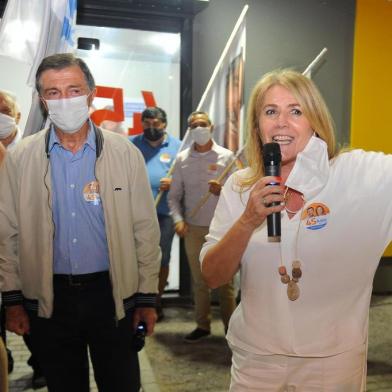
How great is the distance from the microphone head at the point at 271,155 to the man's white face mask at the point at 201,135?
9.30 ft

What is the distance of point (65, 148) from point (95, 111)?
10.1 ft

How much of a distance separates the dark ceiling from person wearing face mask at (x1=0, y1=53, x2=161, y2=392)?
307 cm

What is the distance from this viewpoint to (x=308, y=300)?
1489 millimetres

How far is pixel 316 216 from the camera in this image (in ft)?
4.84

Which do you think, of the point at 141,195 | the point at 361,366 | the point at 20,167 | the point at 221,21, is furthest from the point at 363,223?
the point at 221,21

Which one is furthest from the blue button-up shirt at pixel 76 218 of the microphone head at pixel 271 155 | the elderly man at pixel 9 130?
the elderly man at pixel 9 130

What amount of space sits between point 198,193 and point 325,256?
2902 millimetres

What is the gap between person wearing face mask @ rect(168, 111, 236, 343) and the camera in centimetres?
420

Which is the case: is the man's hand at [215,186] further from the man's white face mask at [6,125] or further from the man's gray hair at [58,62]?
the man's gray hair at [58,62]

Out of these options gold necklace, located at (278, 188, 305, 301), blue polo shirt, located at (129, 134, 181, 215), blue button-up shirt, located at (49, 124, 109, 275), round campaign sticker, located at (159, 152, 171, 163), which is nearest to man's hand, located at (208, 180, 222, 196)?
blue polo shirt, located at (129, 134, 181, 215)

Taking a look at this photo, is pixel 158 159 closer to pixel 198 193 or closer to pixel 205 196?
pixel 198 193

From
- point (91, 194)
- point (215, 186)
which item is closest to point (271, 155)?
point (91, 194)

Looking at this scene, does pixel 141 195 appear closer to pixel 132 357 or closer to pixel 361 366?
pixel 132 357

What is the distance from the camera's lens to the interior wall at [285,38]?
16.0ft
